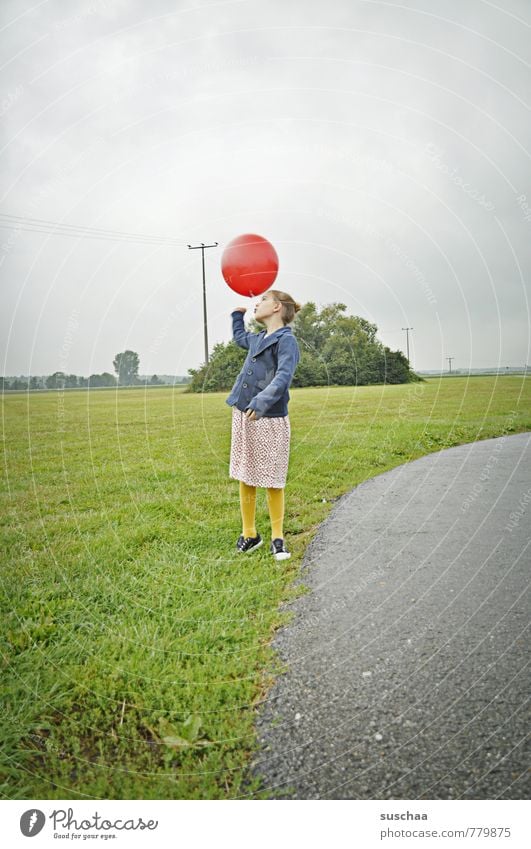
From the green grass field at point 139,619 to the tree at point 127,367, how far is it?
56.2 inches

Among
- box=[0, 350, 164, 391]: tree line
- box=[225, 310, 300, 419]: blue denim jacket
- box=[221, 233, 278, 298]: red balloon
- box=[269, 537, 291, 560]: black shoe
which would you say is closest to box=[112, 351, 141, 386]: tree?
box=[0, 350, 164, 391]: tree line

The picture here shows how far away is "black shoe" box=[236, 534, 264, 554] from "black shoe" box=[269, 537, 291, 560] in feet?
0.57

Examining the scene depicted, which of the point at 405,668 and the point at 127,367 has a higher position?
the point at 127,367

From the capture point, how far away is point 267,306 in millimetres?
4145

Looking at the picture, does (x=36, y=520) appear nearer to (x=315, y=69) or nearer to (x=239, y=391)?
(x=239, y=391)

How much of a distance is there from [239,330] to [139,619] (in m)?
2.54

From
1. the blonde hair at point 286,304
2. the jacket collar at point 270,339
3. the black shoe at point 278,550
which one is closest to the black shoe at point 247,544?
the black shoe at point 278,550

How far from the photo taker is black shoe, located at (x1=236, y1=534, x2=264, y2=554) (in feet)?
14.3

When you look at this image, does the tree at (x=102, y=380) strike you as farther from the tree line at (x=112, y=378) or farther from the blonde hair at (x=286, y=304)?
the blonde hair at (x=286, y=304)

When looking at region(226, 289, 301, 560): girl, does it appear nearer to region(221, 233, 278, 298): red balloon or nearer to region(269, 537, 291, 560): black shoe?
region(269, 537, 291, 560): black shoe

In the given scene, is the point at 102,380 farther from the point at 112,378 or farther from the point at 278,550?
the point at 278,550

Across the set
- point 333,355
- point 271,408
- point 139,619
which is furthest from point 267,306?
point 333,355

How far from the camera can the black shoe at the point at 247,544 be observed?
4.35 metres

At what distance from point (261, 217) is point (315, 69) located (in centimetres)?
153
